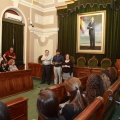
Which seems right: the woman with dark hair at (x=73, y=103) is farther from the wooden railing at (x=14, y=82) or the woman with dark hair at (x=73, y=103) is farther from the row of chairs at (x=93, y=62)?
the row of chairs at (x=93, y=62)

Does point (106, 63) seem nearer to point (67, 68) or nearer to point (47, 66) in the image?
point (67, 68)

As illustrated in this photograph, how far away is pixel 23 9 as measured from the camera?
346 inches

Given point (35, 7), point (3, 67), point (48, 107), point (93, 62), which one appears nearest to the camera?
point (48, 107)

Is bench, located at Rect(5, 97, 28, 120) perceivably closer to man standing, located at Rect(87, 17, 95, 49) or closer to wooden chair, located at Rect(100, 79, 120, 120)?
wooden chair, located at Rect(100, 79, 120, 120)

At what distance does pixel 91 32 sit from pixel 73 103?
23.4ft

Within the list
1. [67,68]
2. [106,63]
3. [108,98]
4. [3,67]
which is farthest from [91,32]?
[108,98]

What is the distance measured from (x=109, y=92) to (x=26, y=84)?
4.04m

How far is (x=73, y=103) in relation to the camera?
5.96ft

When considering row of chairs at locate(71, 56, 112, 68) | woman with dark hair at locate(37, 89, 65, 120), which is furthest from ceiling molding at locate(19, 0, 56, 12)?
woman with dark hair at locate(37, 89, 65, 120)

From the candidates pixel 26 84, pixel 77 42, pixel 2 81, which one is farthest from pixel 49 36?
pixel 2 81

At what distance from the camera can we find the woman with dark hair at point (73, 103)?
175cm

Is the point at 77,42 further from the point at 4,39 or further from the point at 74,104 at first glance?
the point at 74,104

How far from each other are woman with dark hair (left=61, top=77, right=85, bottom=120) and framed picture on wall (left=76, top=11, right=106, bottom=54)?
6491 mm

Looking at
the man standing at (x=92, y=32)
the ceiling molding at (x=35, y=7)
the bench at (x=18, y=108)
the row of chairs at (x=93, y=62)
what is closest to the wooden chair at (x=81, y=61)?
the row of chairs at (x=93, y=62)
